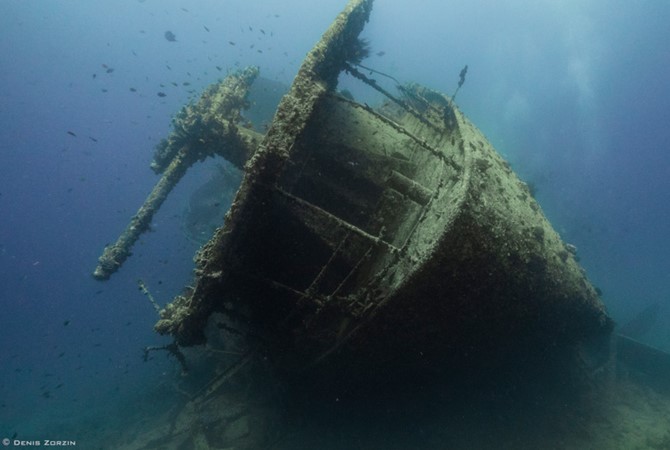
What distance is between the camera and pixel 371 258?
4.92m

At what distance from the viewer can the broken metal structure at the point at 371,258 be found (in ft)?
13.5

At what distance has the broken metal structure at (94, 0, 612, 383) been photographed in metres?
4.12

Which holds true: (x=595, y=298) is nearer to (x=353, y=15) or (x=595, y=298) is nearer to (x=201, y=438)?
(x=353, y=15)

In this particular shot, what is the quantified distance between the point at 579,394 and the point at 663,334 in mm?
41204

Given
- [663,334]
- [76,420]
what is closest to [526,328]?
[76,420]

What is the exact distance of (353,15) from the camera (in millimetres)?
5965
